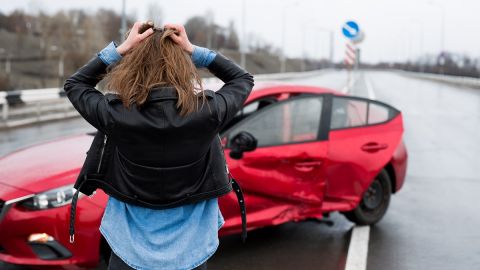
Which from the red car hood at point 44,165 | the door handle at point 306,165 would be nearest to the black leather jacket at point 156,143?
the red car hood at point 44,165

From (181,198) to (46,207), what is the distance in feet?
7.14

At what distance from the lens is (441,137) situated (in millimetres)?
14750

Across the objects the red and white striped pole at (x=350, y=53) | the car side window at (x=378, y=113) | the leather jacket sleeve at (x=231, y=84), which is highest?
the red and white striped pole at (x=350, y=53)

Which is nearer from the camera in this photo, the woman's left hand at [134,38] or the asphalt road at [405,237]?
the woman's left hand at [134,38]

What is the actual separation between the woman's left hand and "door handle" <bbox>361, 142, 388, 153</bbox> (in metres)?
3.85

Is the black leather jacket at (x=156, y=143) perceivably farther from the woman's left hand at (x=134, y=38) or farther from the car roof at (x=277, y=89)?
the car roof at (x=277, y=89)

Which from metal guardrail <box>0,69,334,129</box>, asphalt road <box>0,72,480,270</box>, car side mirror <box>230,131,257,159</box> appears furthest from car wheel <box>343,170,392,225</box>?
metal guardrail <box>0,69,334,129</box>

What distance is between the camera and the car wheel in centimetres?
605

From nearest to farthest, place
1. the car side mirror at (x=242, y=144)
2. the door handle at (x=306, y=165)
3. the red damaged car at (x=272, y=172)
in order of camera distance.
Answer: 1. the red damaged car at (x=272, y=172)
2. the car side mirror at (x=242, y=144)
3. the door handle at (x=306, y=165)

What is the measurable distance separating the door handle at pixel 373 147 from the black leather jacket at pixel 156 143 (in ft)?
11.6

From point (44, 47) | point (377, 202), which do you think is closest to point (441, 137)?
point (377, 202)

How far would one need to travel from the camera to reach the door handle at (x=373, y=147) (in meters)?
5.78

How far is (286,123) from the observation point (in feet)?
17.9

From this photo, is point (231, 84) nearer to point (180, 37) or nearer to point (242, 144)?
point (180, 37)
